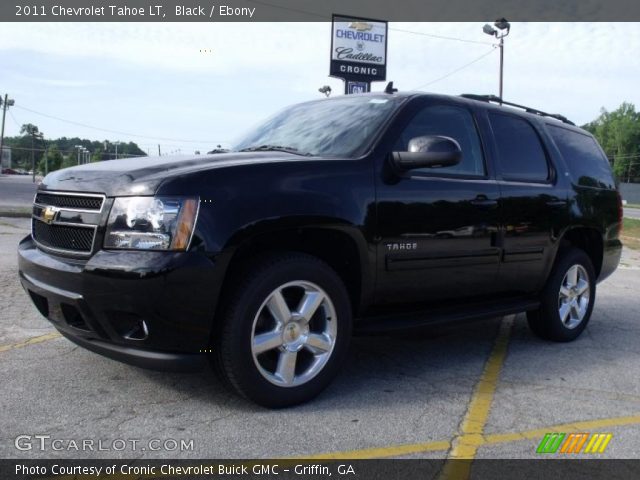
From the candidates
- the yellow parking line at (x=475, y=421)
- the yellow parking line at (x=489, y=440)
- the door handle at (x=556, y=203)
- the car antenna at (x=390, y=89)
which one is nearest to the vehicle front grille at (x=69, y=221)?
the yellow parking line at (x=489, y=440)

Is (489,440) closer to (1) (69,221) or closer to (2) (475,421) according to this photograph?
(2) (475,421)

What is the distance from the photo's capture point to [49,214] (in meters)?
3.46

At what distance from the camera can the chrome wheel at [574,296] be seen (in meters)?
5.27

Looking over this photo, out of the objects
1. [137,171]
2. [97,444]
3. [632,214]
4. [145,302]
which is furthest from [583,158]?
[632,214]

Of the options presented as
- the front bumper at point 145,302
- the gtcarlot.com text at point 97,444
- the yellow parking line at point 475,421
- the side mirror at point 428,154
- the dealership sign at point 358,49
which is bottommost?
the yellow parking line at point 475,421

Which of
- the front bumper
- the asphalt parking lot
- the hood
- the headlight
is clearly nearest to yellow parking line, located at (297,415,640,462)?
the asphalt parking lot

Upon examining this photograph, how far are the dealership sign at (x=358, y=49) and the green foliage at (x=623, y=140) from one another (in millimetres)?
84198

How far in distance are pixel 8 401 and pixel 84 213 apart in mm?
1103

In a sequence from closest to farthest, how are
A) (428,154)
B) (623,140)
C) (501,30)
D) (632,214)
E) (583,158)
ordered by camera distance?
(428,154), (583,158), (501,30), (632,214), (623,140)

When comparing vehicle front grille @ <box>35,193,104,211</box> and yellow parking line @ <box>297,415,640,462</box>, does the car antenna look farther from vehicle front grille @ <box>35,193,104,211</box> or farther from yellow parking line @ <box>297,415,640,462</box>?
yellow parking line @ <box>297,415,640,462</box>

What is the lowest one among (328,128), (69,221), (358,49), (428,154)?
(69,221)

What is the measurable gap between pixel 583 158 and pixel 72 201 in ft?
14.5

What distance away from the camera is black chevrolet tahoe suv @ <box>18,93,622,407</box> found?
119 inches

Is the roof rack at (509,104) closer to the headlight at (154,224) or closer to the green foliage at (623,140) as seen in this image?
the headlight at (154,224)
